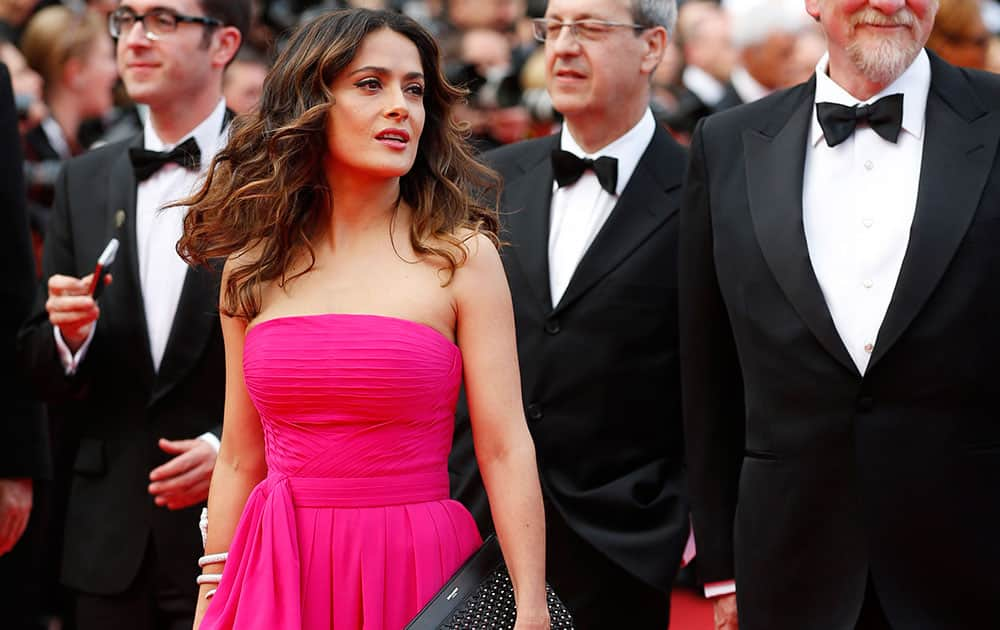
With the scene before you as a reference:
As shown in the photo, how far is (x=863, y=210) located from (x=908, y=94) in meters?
0.30

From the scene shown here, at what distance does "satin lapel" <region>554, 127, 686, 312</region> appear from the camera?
4.27 meters

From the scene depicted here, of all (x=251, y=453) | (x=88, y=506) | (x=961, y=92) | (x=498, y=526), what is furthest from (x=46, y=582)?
(x=961, y=92)

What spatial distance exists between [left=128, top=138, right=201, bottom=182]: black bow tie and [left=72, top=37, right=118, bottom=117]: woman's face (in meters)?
3.11

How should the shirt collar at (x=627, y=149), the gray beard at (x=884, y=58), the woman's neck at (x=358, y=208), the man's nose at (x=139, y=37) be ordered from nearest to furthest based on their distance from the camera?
the woman's neck at (x=358, y=208) < the gray beard at (x=884, y=58) < the shirt collar at (x=627, y=149) < the man's nose at (x=139, y=37)

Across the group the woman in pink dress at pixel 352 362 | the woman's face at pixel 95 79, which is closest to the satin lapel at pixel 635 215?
the woman in pink dress at pixel 352 362

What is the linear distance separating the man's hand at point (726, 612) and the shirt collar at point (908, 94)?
1.11 m

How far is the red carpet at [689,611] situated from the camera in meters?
6.80

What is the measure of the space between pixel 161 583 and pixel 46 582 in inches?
100

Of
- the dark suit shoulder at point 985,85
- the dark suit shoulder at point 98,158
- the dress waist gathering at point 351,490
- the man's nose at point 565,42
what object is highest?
the man's nose at point 565,42

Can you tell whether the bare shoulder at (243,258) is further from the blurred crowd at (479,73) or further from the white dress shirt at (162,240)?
the blurred crowd at (479,73)

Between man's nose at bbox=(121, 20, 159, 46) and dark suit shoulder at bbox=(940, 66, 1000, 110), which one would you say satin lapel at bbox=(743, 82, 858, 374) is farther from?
man's nose at bbox=(121, 20, 159, 46)

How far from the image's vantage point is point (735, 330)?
3.62 m

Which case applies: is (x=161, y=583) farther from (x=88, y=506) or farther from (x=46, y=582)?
(x=46, y=582)

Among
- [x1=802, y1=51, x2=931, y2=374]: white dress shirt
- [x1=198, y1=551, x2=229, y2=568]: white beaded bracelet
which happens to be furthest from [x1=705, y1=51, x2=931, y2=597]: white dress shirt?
[x1=198, y1=551, x2=229, y2=568]: white beaded bracelet
